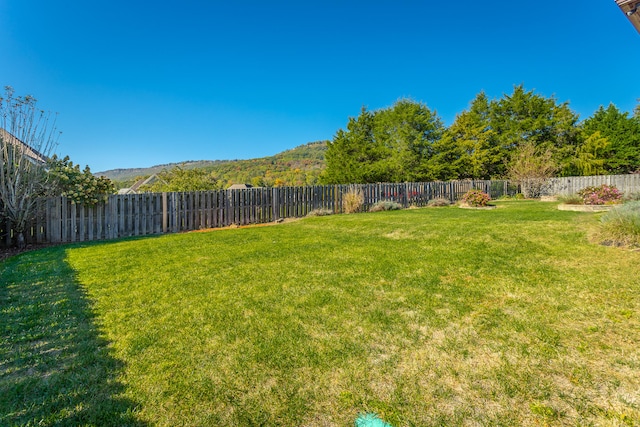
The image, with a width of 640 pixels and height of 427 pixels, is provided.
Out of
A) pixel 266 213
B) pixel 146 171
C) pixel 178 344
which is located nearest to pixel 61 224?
pixel 266 213

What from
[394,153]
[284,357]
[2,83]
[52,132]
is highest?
[394,153]

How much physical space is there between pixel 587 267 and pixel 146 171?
58.9m

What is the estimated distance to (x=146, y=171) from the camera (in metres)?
51.5

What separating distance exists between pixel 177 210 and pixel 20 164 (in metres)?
3.90

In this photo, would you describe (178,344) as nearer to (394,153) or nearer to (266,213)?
(266,213)

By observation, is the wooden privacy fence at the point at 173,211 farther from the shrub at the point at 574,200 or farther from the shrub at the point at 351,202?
the shrub at the point at 574,200

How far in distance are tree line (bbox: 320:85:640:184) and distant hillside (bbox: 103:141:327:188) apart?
1126cm

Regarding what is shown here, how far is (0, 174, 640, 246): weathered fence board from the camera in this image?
7.91 meters

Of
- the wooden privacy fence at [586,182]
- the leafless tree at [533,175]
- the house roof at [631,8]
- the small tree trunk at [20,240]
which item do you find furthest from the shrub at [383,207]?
the leafless tree at [533,175]

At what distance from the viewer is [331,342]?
2297 mm

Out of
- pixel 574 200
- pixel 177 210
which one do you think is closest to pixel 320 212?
pixel 177 210

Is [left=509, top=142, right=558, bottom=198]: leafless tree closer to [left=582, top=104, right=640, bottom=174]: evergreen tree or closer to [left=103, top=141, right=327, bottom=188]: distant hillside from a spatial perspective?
[left=582, top=104, right=640, bottom=174]: evergreen tree

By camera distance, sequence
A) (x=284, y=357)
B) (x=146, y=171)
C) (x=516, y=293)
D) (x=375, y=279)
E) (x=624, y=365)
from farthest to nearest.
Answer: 1. (x=146, y=171)
2. (x=375, y=279)
3. (x=516, y=293)
4. (x=284, y=357)
5. (x=624, y=365)

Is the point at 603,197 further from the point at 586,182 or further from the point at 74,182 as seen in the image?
the point at 586,182
